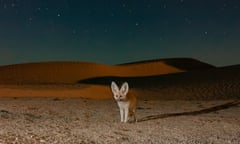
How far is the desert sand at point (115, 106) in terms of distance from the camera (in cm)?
1066

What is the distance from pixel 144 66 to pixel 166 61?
22.4 ft

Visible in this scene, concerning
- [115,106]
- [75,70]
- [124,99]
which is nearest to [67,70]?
[75,70]

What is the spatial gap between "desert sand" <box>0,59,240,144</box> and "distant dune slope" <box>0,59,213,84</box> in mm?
125

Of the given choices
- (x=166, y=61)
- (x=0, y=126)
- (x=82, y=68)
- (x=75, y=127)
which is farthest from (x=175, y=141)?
(x=166, y=61)

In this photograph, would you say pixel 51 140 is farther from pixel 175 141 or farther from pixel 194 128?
pixel 194 128

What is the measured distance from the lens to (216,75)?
4003 centimetres

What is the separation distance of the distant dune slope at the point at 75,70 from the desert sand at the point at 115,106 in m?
0.12

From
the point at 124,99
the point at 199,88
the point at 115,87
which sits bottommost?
the point at 124,99

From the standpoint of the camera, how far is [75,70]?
68875 mm

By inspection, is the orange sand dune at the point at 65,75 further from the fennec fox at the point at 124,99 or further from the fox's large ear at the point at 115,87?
the fox's large ear at the point at 115,87

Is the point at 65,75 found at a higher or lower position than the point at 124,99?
higher

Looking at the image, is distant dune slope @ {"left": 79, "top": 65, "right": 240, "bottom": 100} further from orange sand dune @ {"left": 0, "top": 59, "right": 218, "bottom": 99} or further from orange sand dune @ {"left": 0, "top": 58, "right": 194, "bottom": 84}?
orange sand dune @ {"left": 0, "top": 58, "right": 194, "bottom": 84}

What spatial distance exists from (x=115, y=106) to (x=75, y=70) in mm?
48025

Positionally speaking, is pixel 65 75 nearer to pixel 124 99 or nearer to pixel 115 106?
pixel 115 106
